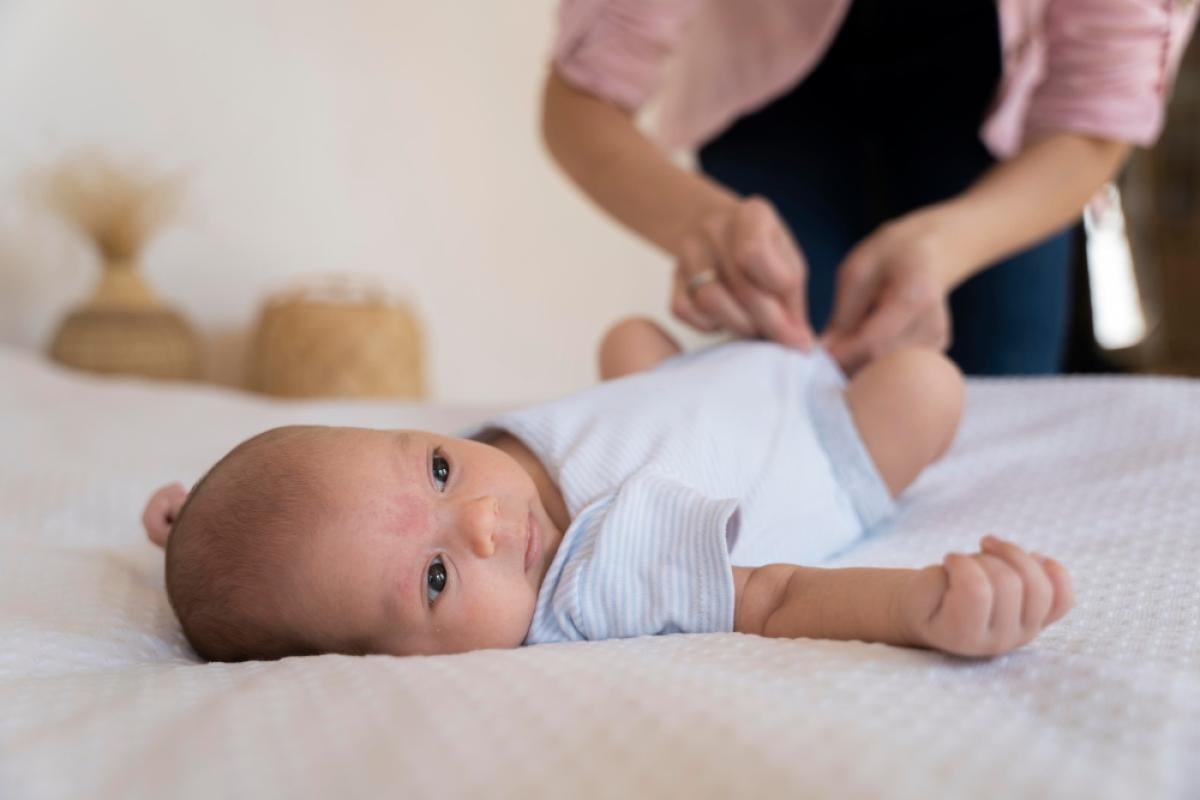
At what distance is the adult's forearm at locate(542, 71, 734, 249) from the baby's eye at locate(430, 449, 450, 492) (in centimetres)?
45

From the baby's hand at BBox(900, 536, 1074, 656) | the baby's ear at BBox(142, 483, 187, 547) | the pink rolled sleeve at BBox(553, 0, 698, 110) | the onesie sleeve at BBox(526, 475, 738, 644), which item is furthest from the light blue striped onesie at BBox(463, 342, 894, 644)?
the pink rolled sleeve at BBox(553, 0, 698, 110)

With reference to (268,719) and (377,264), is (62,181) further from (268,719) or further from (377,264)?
(268,719)

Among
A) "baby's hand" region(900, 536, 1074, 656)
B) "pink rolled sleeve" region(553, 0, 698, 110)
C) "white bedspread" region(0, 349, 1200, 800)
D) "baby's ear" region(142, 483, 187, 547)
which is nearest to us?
"white bedspread" region(0, 349, 1200, 800)

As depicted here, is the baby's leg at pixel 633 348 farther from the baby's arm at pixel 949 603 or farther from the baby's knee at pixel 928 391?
the baby's arm at pixel 949 603

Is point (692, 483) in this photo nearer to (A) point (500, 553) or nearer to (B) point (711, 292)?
(A) point (500, 553)

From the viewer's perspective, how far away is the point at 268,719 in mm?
451

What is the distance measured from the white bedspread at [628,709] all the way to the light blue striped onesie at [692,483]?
8 centimetres

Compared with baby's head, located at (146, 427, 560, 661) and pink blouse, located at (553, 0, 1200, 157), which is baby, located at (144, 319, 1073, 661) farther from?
pink blouse, located at (553, 0, 1200, 157)

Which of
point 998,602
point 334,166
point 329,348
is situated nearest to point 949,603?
point 998,602

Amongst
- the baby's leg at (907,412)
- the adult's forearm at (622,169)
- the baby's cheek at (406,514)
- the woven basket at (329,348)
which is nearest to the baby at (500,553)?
the baby's cheek at (406,514)

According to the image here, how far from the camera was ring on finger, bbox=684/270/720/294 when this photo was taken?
1042 millimetres

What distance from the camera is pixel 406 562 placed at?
27.5 inches

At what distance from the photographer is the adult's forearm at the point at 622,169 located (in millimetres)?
1133

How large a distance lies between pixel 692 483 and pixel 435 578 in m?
0.23
